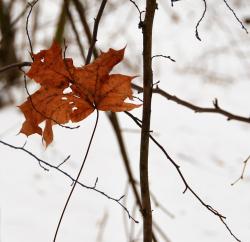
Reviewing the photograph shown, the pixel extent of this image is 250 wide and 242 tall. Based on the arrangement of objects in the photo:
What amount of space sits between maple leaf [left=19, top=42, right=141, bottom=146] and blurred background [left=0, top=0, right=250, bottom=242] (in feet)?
0.24

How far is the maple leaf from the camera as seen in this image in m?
0.62

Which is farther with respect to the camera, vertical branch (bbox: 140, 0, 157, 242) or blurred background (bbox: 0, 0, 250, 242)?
blurred background (bbox: 0, 0, 250, 242)

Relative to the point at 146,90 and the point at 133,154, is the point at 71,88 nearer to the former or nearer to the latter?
the point at 146,90

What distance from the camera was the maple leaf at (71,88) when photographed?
625 mm

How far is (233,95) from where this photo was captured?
4598 mm

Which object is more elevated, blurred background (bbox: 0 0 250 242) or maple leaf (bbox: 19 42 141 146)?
blurred background (bbox: 0 0 250 242)

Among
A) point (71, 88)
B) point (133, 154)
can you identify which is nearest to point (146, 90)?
point (71, 88)

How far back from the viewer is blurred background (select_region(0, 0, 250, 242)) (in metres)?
1.90

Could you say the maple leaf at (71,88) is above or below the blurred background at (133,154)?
below

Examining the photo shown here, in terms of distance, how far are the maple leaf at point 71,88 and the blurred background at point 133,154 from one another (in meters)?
0.07

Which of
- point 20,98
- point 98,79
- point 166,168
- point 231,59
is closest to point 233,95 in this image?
point 231,59

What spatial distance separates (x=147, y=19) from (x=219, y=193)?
212 centimetres

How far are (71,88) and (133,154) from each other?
2403mm

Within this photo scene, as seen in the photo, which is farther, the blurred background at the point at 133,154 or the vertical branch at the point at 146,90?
the blurred background at the point at 133,154
